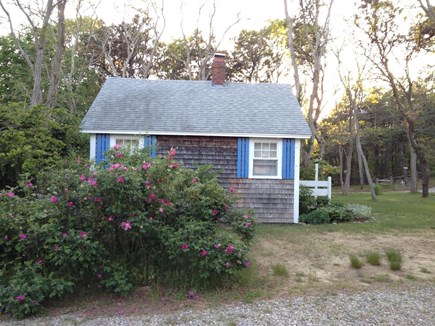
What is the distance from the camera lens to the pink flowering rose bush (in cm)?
445

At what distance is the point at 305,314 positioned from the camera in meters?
4.20

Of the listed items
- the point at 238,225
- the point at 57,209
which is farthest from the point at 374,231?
the point at 57,209

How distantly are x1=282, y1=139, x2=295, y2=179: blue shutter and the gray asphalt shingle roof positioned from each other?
357 millimetres

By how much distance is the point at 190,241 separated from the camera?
15.3ft

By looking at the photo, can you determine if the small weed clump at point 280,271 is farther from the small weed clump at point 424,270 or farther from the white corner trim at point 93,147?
the white corner trim at point 93,147

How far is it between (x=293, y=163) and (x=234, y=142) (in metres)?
1.90

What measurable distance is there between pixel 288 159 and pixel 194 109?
344 centimetres

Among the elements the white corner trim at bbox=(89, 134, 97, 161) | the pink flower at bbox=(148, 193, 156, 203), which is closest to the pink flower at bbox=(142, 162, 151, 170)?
the pink flower at bbox=(148, 193, 156, 203)

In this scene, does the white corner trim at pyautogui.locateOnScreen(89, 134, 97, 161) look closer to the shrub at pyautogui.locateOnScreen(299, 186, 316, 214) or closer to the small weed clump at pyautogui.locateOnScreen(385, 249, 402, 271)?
the shrub at pyautogui.locateOnScreen(299, 186, 316, 214)

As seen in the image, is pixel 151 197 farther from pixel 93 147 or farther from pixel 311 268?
pixel 93 147

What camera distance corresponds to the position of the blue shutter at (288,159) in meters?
11.6

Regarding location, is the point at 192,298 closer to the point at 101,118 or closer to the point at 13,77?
the point at 101,118

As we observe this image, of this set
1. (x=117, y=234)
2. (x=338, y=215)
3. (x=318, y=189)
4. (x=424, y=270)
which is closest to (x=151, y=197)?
(x=117, y=234)

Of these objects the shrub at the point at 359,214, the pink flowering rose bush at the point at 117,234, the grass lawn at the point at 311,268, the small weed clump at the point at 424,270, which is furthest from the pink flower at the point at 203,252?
the shrub at the point at 359,214
